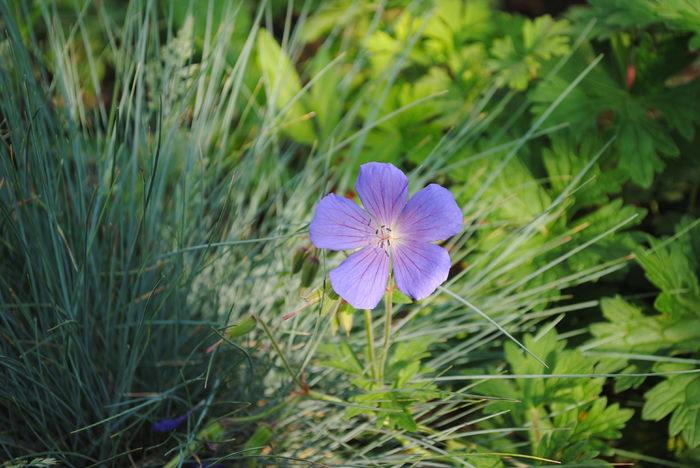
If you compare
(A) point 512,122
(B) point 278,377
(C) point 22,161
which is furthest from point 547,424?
(C) point 22,161

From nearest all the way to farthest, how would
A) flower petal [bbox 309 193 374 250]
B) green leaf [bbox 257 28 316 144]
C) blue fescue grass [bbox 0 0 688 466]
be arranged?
flower petal [bbox 309 193 374 250] < blue fescue grass [bbox 0 0 688 466] < green leaf [bbox 257 28 316 144]

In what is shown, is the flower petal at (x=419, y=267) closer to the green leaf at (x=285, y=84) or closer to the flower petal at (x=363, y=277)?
the flower petal at (x=363, y=277)

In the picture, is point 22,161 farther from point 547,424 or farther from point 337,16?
point 337,16

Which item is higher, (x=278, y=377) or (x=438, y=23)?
(x=438, y=23)

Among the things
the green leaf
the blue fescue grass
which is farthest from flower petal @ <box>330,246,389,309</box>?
the green leaf

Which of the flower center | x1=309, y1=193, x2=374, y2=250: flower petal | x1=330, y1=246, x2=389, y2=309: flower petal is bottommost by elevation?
x1=330, y1=246, x2=389, y2=309: flower petal

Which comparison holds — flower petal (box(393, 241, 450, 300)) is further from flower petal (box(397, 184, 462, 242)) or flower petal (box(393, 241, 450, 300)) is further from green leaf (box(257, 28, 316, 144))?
green leaf (box(257, 28, 316, 144))
